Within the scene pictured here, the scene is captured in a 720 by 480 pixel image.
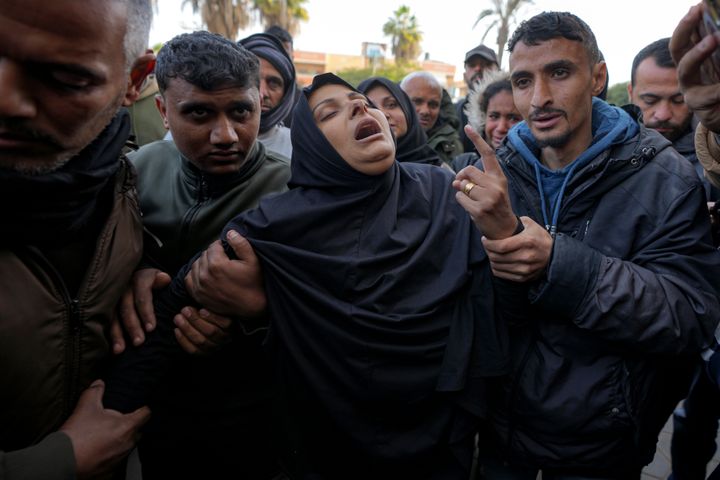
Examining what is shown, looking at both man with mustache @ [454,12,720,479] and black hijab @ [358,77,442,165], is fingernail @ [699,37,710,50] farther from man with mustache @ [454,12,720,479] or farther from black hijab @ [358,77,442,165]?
black hijab @ [358,77,442,165]

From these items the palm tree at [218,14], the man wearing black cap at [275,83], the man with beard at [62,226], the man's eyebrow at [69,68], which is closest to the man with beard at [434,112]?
the man wearing black cap at [275,83]

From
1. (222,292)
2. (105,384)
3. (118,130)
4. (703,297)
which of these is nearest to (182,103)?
(118,130)

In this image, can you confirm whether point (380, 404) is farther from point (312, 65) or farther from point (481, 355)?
point (312, 65)

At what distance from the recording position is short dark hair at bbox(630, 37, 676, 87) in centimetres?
310

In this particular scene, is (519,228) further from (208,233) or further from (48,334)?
(48,334)

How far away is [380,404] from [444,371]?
0.83 feet

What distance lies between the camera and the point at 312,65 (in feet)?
167

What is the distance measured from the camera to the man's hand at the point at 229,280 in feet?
5.29

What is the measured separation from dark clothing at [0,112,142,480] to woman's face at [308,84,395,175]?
0.74m

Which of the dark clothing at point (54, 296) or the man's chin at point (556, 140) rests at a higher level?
the man's chin at point (556, 140)

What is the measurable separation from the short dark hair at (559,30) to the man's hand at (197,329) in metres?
1.76

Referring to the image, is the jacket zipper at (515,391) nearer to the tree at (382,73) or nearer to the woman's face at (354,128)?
the woman's face at (354,128)

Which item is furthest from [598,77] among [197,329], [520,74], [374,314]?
[197,329]

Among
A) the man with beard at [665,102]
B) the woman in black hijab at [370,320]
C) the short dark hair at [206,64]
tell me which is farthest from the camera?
the man with beard at [665,102]
